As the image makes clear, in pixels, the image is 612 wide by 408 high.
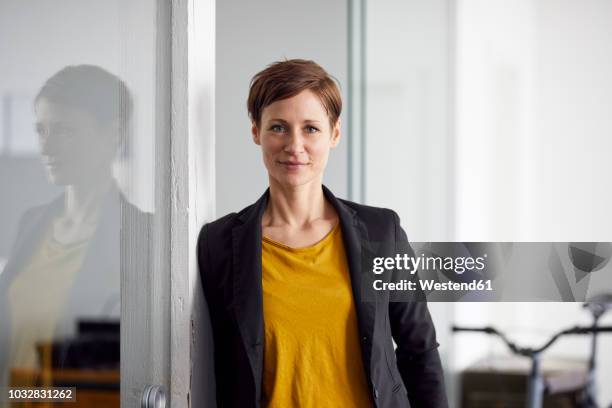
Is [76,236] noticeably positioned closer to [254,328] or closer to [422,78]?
[254,328]

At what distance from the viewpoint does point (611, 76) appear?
128cm

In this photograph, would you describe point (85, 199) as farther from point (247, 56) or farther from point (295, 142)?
point (247, 56)

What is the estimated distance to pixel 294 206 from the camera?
104cm

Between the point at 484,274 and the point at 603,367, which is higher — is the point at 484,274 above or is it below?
above

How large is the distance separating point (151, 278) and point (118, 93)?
26cm

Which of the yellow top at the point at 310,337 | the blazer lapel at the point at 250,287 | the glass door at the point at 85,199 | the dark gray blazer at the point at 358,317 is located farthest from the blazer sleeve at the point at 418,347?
the glass door at the point at 85,199

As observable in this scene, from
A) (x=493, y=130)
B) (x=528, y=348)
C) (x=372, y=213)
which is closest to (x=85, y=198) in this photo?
(x=372, y=213)

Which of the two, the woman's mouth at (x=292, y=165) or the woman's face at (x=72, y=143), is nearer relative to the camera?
the woman's face at (x=72, y=143)

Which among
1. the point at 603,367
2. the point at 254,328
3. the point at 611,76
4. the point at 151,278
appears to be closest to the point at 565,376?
the point at 603,367

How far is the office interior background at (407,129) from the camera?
0.96 m

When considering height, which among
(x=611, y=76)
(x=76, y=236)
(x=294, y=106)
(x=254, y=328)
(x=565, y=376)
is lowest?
(x=565, y=376)

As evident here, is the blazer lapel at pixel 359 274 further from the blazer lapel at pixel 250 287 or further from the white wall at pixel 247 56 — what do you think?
the white wall at pixel 247 56

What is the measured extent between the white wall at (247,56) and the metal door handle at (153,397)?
1.39 feet

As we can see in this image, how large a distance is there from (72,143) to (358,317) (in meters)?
0.43
